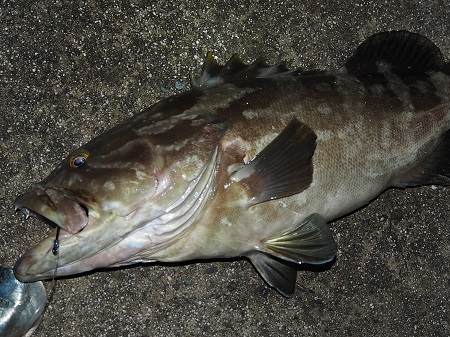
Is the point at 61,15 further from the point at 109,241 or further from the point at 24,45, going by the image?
the point at 109,241

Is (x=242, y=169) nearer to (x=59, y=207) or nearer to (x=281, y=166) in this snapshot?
(x=281, y=166)

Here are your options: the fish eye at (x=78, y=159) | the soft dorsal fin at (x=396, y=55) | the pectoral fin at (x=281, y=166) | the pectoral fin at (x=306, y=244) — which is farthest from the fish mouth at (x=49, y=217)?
the soft dorsal fin at (x=396, y=55)

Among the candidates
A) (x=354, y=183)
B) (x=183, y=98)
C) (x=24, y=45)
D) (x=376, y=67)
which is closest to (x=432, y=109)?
(x=376, y=67)

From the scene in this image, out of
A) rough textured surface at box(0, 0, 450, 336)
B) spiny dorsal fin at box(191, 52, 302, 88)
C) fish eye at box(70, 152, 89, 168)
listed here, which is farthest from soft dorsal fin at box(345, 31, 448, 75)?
fish eye at box(70, 152, 89, 168)

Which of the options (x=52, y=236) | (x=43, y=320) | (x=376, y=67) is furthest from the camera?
(x=376, y=67)

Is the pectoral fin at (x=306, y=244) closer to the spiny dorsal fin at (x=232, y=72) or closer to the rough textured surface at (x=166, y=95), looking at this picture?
the rough textured surface at (x=166, y=95)

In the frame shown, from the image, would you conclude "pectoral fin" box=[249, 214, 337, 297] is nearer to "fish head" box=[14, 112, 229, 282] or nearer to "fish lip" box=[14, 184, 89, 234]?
"fish head" box=[14, 112, 229, 282]

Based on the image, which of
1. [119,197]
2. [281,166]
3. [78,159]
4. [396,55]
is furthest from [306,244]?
[396,55]
